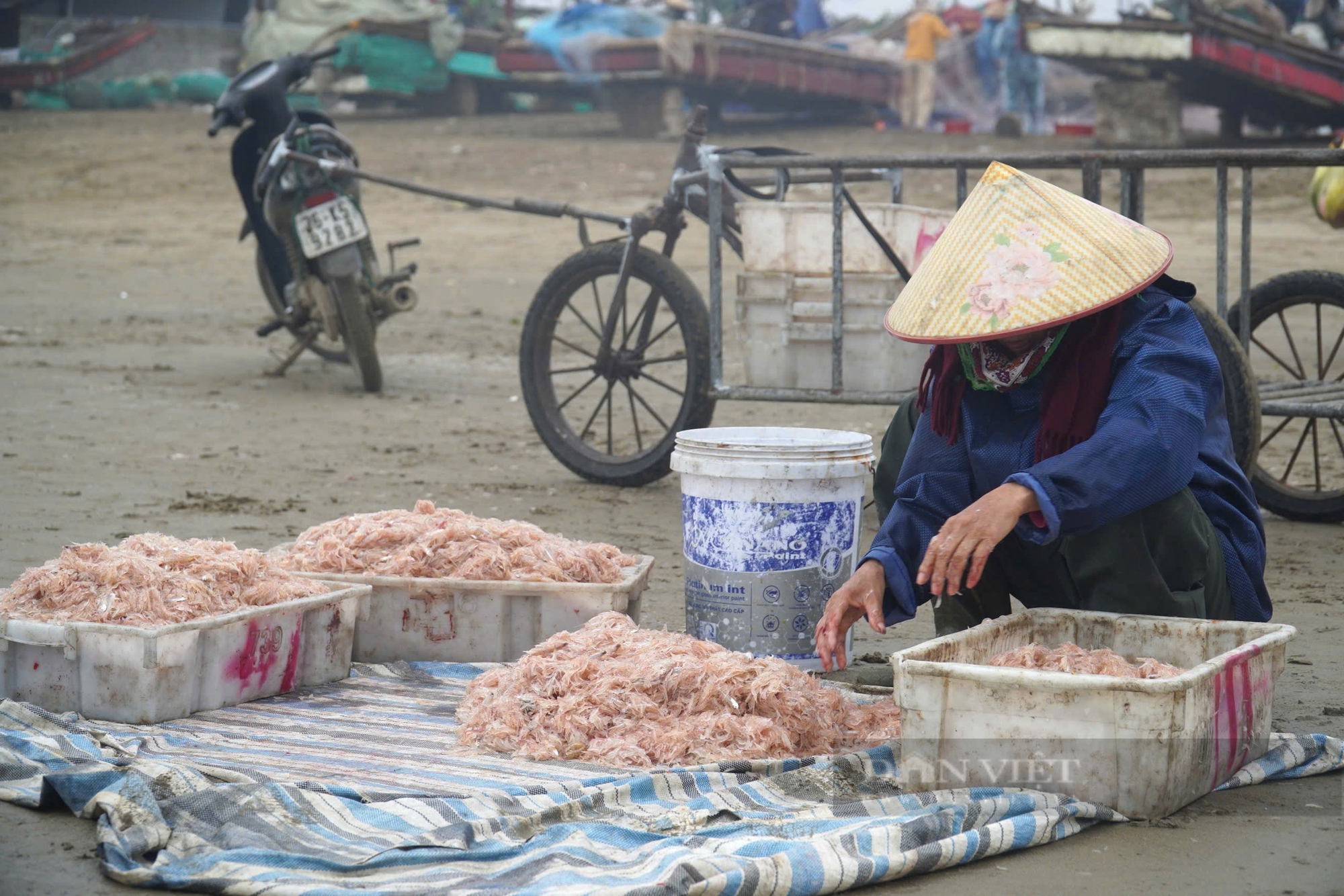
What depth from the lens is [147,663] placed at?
10.1 feet

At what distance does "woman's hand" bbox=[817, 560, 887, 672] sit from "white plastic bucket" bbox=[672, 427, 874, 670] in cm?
66

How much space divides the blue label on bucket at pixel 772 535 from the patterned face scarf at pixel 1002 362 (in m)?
0.74

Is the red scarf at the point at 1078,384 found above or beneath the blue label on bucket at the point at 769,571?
above

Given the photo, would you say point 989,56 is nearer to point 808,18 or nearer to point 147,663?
point 808,18

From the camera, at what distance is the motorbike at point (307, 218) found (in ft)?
24.2

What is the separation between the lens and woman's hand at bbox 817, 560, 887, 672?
2895 mm

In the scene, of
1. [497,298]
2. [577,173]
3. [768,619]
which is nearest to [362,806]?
[768,619]

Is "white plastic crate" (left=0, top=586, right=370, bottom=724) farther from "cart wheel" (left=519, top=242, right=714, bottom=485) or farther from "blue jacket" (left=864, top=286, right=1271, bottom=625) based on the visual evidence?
"cart wheel" (left=519, top=242, right=714, bottom=485)

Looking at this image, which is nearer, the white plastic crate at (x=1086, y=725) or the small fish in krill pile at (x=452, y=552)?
the white plastic crate at (x=1086, y=725)

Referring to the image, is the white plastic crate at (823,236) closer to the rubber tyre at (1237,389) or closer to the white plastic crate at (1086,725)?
the rubber tyre at (1237,389)

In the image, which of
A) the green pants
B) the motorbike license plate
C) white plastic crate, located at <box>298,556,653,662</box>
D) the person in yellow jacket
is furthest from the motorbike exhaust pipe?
the person in yellow jacket

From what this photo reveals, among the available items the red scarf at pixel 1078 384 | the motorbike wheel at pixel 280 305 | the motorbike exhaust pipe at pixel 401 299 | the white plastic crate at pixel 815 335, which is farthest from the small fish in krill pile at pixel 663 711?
the motorbike wheel at pixel 280 305

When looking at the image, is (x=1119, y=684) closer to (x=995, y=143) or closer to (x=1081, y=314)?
(x=1081, y=314)

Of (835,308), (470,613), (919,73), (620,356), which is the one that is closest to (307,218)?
(620,356)
